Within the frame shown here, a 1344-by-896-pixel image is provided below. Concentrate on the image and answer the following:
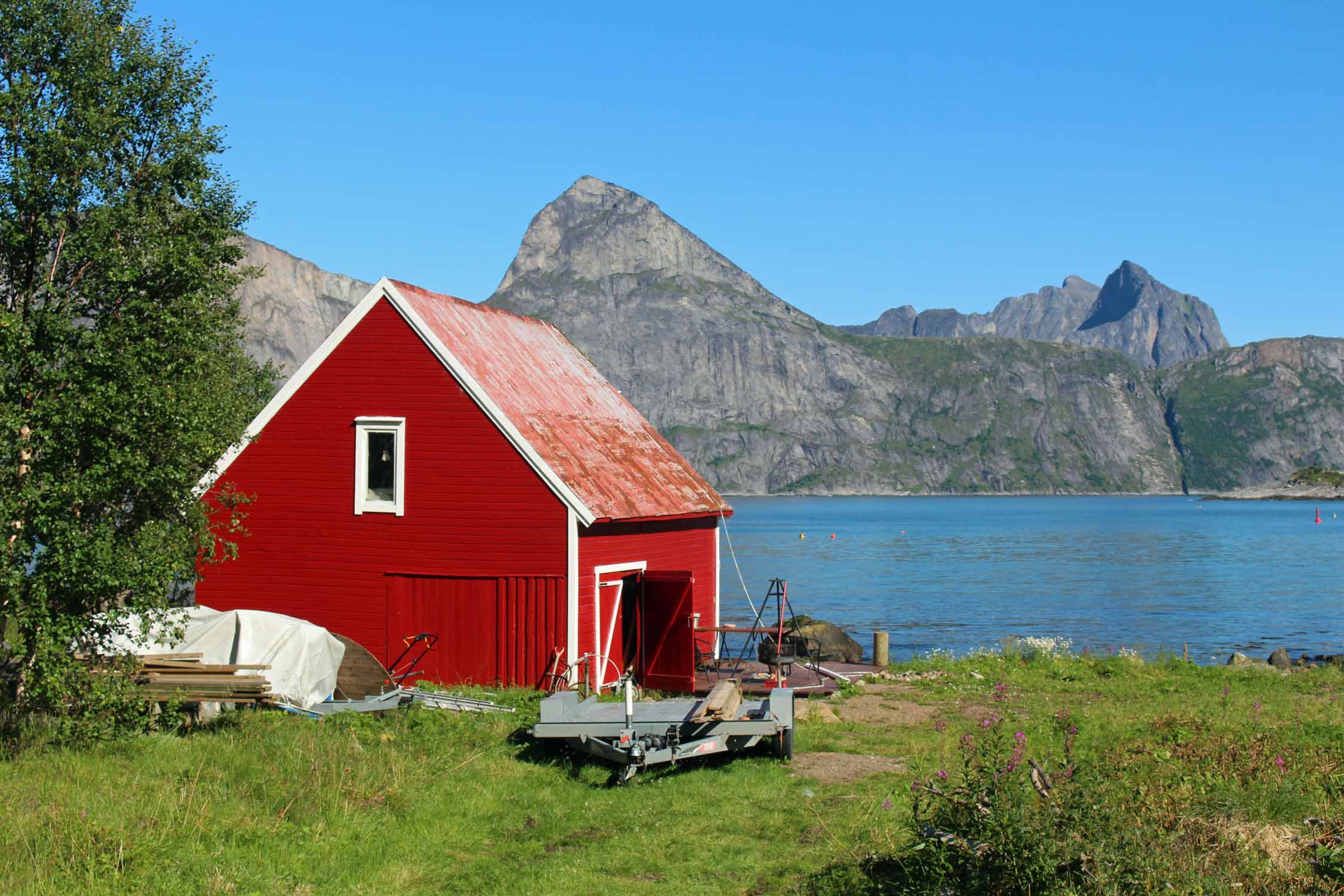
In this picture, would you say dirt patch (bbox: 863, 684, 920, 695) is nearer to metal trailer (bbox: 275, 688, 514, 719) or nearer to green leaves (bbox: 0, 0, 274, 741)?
metal trailer (bbox: 275, 688, 514, 719)

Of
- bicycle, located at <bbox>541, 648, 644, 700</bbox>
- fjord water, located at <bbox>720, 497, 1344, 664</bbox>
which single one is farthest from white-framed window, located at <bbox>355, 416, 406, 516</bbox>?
fjord water, located at <bbox>720, 497, 1344, 664</bbox>

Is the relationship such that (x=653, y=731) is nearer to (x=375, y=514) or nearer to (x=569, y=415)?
(x=375, y=514)

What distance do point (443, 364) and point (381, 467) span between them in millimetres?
2525

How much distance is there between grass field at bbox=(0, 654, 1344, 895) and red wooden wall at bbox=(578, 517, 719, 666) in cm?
404

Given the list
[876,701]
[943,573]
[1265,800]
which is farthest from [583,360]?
[943,573]

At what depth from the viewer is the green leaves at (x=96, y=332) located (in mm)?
14859

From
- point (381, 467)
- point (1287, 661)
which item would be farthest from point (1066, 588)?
point (381, 467)

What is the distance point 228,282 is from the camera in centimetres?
2325

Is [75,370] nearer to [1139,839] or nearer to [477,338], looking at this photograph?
[477,338]

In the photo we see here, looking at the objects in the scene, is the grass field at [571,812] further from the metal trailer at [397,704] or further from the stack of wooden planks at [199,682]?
the metal trailer at [397,704]

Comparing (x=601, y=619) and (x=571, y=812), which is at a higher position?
(x=601, y=619)

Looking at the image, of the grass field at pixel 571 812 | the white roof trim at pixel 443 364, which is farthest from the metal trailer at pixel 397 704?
the white roof trim at pixel 443 364

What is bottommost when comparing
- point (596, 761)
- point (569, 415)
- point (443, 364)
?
point (596, 761)

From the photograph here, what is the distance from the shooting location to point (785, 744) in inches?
634
